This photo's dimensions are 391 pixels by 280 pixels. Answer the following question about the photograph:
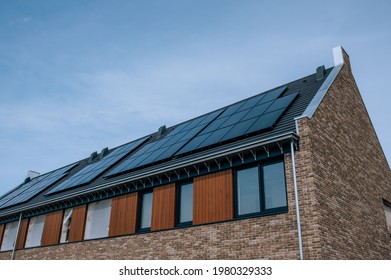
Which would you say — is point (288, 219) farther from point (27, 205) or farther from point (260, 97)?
point (27, 205)

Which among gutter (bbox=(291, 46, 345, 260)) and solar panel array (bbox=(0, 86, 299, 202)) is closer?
gutter (bbox=(291, 46, 345, 260))

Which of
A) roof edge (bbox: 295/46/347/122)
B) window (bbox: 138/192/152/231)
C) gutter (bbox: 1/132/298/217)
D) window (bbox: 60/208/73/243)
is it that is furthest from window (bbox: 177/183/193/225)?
window (bbox: 60/208/73/243)

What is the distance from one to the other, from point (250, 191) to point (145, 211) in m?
4.95

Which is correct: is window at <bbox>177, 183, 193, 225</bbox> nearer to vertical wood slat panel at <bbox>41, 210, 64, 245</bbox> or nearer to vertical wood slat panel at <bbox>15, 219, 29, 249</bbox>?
vertical wood slat panel at <bbox>41, 210, 64, 245</bbox>

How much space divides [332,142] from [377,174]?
15.5 ft

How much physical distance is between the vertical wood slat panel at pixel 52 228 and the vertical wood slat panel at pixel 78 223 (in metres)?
1.02

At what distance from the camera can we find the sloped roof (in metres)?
13.2

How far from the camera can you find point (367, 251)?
41.3 ft

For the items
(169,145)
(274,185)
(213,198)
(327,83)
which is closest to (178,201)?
(213,198)

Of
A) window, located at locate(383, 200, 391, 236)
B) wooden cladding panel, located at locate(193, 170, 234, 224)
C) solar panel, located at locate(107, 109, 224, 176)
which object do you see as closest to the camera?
wooden cladding panel, located at locate(193, 170, 234, 224)

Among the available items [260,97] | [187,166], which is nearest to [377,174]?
[260,97]

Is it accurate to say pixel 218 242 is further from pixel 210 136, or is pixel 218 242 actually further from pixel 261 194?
pixel 210 136

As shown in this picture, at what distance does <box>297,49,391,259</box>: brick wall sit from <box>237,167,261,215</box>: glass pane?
1.59 meters

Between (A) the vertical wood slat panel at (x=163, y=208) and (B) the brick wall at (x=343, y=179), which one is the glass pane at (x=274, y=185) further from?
(A) the vertical wood slat panel at (x=163, y=208)
